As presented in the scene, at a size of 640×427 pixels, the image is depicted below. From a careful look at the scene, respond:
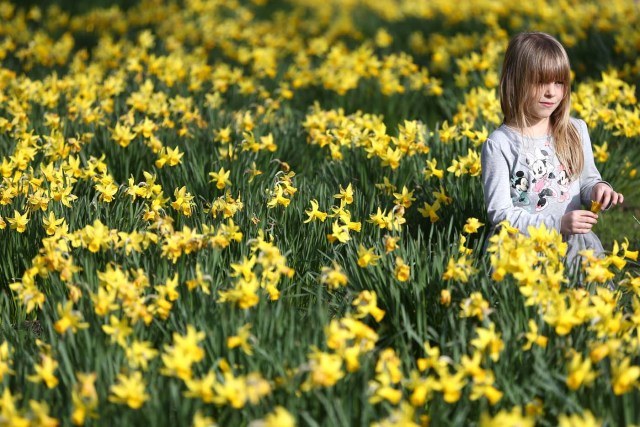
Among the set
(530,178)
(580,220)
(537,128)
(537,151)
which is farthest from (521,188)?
(580,220)

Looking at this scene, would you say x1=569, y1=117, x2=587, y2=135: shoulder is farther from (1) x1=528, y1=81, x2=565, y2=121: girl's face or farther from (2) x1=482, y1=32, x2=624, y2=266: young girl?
(1) x1=528, y1=81, x2=565, y2=121: girl's face

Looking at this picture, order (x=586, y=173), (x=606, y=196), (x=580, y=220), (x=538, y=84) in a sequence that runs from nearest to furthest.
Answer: (x=580, y=220) → (x=606, y=196) → (x=538, y=84) → (x=586, y=173)

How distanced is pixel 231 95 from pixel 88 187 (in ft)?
7.67

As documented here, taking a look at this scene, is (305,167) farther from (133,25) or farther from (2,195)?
(133,25)

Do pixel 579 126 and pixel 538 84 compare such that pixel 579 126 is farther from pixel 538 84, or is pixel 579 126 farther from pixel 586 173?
pixel 538 84

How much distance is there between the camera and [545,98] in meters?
3.51

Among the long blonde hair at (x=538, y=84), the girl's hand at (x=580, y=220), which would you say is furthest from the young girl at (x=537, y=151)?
the girl's hand at (x=580, y=220)

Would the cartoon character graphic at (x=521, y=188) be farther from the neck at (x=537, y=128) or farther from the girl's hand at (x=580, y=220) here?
the girl's hand at (x=580, y=220)

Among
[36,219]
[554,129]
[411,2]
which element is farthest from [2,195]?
[411,2]

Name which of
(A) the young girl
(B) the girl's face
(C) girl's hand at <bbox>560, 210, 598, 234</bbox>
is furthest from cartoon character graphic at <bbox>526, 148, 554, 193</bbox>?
(C) girl's hand at <bbox>560, 210, 598, 234</bbox>

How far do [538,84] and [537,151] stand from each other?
0.89 feet

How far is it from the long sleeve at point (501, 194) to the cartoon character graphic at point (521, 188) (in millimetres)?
34

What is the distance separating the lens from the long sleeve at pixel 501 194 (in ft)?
11.2

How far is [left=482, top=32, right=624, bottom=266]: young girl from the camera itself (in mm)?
3474
